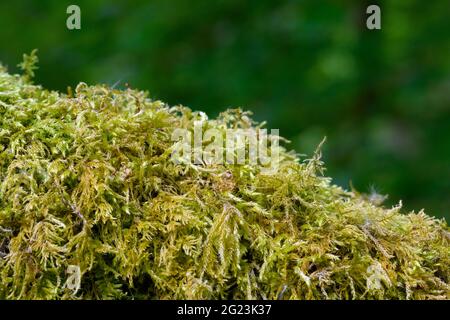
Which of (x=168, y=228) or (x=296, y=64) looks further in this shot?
(x=296, y=64)

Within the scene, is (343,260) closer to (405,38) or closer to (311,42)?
(311,42)

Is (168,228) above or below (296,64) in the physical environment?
below

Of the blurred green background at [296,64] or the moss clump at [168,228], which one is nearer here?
the moss clump at [168,228]

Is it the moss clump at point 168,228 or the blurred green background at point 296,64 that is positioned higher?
the blurred green background at point 296,64
